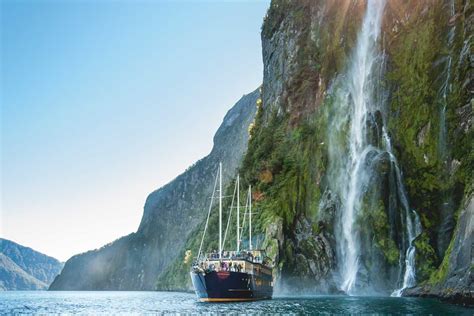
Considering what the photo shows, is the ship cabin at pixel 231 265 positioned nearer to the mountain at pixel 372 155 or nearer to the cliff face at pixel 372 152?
the mountain at pixel 372 155

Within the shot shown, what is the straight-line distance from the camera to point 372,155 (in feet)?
235

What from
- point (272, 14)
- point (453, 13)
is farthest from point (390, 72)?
point (272, 14)

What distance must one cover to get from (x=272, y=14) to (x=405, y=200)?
6396cm

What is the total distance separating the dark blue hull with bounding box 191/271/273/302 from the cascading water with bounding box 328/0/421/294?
18712mm

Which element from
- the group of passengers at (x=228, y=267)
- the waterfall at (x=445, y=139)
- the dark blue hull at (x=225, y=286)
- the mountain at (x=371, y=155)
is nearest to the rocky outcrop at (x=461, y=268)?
the mountain at (x=371, y=155)

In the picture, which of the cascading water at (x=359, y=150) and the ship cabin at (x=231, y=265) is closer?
the ship cabin at (x=231, y=265)

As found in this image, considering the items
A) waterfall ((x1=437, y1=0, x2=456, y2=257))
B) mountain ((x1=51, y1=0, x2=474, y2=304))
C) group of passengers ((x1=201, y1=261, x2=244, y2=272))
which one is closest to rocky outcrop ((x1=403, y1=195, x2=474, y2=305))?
mountain ((x1=51, y1=0, x2=474, y2=304))

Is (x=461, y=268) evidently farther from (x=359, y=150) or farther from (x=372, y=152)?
(x=359, y=150)

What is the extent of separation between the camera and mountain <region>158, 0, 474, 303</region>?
194 feet

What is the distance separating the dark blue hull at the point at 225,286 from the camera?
51.9 m

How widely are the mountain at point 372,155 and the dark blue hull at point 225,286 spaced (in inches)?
688

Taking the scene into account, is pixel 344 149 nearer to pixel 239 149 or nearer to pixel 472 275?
pixel 472 275

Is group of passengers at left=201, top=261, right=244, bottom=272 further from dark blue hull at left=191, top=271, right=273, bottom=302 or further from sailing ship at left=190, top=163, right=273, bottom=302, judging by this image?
dark blue hull at left=191, top=271, right=273, bottom=302

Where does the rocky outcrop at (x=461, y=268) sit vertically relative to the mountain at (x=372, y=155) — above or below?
below
